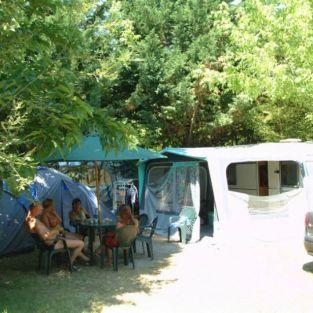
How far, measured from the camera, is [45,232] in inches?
322

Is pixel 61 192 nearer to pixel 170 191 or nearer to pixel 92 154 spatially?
pixel 170 191

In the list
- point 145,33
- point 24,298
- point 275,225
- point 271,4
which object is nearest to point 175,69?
point 145,33

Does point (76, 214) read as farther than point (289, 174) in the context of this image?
No

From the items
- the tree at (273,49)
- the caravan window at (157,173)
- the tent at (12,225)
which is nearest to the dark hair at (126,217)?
the tent at (12,225)

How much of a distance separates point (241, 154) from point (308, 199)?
1730 millimetres

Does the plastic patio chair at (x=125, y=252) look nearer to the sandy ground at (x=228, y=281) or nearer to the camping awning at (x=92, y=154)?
the sandy ground at (x=228, y=281)

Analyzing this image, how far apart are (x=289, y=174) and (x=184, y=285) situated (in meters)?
7.34

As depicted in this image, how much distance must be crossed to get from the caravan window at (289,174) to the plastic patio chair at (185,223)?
316cm

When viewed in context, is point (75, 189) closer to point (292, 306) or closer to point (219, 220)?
point (219, 220)

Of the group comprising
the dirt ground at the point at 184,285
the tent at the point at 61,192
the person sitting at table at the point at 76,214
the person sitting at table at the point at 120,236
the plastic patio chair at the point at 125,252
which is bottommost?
the dirt ground at the point at 184,285

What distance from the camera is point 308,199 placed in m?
10.8

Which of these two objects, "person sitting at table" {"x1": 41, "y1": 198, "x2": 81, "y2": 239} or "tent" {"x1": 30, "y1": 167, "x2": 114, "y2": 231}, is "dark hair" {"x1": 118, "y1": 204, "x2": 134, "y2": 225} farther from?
"tent" {"x1": 30, "y1": 167, "x2": 114, "y2": 231}

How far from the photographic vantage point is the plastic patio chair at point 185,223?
1155 centimetres

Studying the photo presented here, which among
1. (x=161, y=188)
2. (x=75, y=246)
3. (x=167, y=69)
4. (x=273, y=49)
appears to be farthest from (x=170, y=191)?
(x=75, y=246)
